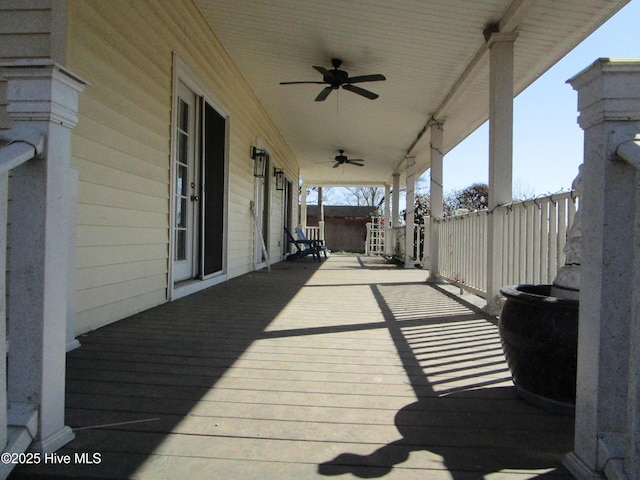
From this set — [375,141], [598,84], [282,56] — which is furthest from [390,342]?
[375,141]

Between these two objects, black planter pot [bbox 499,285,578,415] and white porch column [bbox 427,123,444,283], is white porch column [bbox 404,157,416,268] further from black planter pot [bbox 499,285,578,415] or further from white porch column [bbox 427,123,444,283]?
black planter pot [bbox 499,285,578,415]

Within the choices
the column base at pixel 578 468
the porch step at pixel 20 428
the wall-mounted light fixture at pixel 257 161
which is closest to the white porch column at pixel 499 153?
the column base at pixel 578 468

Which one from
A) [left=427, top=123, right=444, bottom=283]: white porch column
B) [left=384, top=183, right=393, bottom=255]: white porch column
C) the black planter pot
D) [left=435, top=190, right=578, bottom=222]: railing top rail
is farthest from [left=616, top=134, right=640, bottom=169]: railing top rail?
[left=384, top=183, right=393, bottom=255]: white porch column

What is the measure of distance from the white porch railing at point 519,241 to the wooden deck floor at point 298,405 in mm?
570

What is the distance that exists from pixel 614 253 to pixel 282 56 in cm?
474

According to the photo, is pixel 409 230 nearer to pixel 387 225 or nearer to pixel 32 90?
pixel 387 225

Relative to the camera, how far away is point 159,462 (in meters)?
1.25

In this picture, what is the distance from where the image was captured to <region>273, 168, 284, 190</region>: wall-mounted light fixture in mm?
8764

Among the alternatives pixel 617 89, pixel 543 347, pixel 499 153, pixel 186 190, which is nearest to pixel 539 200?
pixel 499 153

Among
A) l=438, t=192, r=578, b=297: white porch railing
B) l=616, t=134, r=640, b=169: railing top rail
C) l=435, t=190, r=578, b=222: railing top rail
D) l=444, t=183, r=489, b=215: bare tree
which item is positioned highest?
l=444, t=183, r=489, b=215: bare tree

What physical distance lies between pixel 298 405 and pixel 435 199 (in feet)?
17.4

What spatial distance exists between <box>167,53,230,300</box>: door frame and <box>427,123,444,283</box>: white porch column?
9.32 ft

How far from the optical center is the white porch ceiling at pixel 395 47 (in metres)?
3.84

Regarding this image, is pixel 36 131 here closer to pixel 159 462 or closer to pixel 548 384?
pixel 159 462
